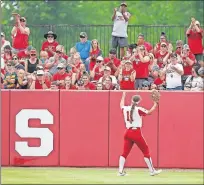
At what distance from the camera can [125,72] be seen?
2656cm

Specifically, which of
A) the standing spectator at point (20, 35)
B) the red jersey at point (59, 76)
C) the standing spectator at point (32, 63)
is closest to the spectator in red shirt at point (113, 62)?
the red jersey at point (59, 76)

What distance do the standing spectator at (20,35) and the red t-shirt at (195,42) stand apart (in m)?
4.34

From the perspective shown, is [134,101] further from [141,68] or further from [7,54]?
[7,54]

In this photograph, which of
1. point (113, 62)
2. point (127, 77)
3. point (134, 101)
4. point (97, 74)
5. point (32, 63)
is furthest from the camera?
point (32, 63)

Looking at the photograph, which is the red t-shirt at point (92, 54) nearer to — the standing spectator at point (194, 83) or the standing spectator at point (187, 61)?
the standing spectator at point (187, 61)

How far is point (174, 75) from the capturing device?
2688 cm

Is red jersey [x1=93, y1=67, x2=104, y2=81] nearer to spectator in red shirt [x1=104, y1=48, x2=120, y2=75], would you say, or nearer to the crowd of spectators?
the crowd of spectators

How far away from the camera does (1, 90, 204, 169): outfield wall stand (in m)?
26.3

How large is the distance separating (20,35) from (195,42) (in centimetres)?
465

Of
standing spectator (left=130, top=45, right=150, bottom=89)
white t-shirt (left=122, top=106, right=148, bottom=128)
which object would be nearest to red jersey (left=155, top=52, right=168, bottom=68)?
standing spectator (left=130, top=45, right=150, bottom=89)

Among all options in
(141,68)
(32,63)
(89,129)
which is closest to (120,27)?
(32,63)

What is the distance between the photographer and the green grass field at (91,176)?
22.9 metres

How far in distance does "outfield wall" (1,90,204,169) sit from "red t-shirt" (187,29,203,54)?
10.1ft

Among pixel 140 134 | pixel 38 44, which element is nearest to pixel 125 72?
pixel 140 134
